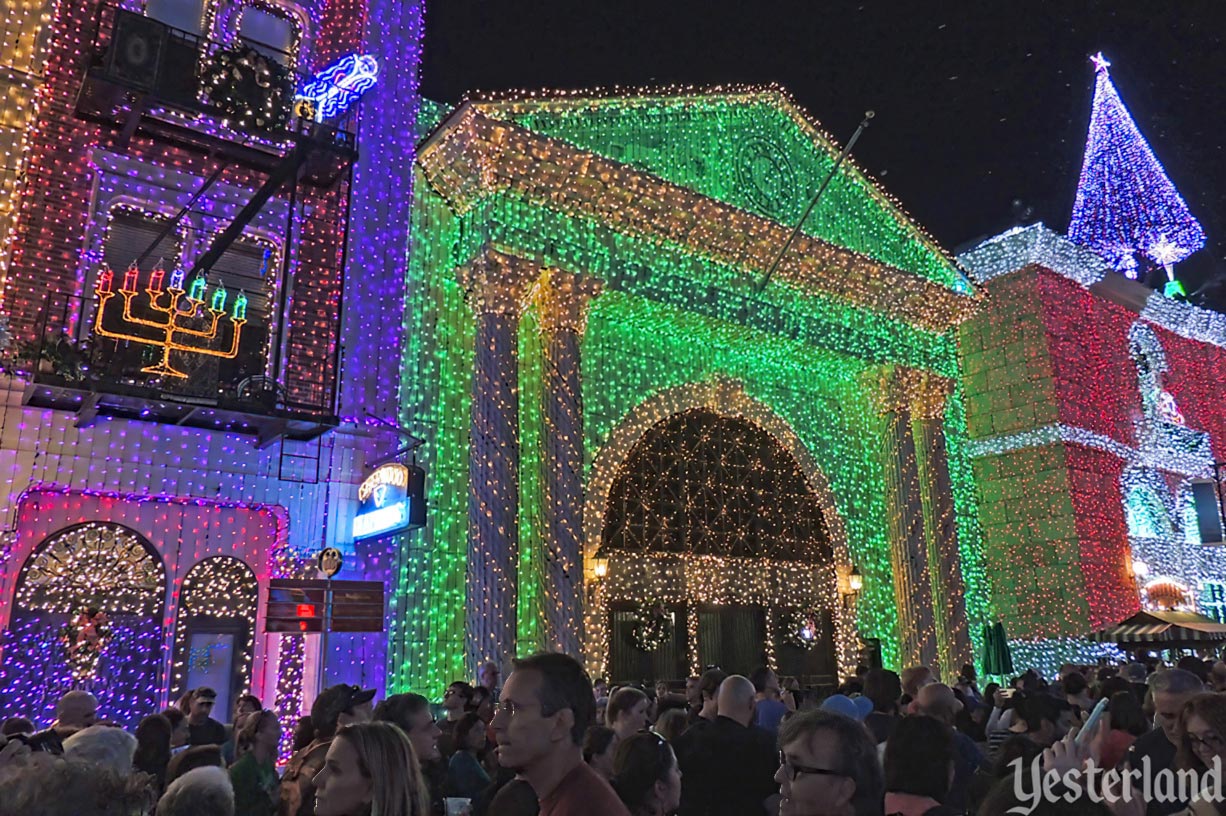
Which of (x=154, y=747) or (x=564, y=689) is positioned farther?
(x=154, y=747)

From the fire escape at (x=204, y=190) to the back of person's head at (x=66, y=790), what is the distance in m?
9.67

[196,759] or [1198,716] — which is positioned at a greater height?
[1198,716]

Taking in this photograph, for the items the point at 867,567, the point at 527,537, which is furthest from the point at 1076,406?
the point at 527,537

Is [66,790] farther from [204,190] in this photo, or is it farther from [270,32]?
[270,32]

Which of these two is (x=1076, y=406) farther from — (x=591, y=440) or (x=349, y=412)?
(x=349, y=412)

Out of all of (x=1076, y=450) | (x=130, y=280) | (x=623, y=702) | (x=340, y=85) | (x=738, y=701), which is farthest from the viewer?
(x=1076, y=450)

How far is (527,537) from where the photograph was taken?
15.6m

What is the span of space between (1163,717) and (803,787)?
341 cm

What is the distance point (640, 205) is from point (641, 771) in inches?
577

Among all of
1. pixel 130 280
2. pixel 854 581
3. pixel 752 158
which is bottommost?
pixel 854 581

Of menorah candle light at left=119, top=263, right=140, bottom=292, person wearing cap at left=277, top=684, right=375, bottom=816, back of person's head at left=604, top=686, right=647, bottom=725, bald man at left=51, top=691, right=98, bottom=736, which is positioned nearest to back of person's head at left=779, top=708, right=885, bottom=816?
person wearing cap at left=277, top=684, right=375, bottom=816

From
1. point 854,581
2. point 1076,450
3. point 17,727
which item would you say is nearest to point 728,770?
point 17,727

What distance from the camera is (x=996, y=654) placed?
66.6 feet

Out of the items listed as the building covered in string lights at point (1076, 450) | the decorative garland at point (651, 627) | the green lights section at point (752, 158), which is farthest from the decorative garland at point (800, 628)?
the green lights section at point (752, 158)
